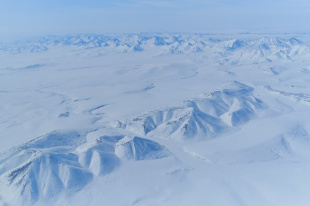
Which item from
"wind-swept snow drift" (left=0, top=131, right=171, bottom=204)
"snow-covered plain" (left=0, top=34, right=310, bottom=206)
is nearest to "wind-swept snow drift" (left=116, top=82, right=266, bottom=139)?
"snow-covered plain" (left=0, top=34, right=310, bottom=206)

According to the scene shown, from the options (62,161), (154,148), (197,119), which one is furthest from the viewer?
(197,119)

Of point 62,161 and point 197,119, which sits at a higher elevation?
point 62,161

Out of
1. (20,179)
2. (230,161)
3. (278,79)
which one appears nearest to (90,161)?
(20,179)

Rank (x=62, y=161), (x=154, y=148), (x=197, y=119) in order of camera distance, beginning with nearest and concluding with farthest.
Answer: (x=62, y=161)
(x=154, y=148)
(x=197, y=119)

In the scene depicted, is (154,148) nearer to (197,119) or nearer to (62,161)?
(197,119)

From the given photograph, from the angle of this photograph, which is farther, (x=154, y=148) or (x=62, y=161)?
(x=154, y=148)

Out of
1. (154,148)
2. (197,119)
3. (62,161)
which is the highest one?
(62,161)

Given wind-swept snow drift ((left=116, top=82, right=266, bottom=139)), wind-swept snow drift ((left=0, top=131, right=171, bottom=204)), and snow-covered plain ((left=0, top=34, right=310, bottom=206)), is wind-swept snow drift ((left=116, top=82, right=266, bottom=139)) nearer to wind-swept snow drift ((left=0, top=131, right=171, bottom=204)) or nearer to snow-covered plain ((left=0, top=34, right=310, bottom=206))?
snow-covered plain ((left=0, top=34, right=310, bottom=206))

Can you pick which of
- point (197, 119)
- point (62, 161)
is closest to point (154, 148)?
point (197, 119)

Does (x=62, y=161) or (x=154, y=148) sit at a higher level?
(x=62, y=161)

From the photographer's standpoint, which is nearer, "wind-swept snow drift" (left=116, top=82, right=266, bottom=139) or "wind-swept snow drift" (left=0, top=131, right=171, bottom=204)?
"wind-swept snow drift" (left=0, top=131, right=171, bottom=204)

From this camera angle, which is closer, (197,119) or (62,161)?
(62,161)
